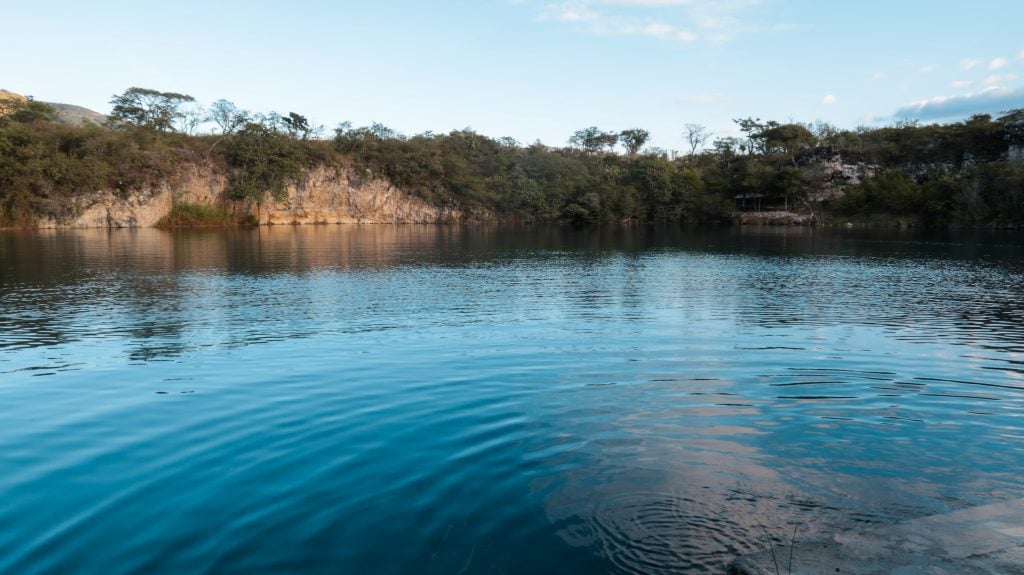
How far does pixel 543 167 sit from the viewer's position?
12112 cm

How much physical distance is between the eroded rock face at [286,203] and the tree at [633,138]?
180ft

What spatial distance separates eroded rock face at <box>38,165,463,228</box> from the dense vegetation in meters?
1.34

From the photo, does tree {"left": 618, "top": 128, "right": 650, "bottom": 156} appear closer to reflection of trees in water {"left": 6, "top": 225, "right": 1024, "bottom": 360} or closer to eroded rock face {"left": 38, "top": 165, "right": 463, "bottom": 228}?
eroded rock face {"left": 38, "top": 165, "right": 463, "bottom": 228}

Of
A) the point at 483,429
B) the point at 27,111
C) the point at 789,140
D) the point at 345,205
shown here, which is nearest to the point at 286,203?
the point at 345,205

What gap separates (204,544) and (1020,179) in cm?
10296

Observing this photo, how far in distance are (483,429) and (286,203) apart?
312 feet

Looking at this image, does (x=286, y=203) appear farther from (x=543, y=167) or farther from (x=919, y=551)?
(x=919, y=551)

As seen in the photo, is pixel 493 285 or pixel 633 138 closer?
pixel 493 285

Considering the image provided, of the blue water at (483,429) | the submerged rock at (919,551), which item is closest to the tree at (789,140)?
the blue water at (483,429)

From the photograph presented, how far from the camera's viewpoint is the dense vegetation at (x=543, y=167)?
78500 mm

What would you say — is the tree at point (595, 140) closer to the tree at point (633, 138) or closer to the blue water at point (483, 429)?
the tree at point (633, 138)

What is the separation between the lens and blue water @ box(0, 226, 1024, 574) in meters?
6.51

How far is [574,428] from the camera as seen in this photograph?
9.81 m

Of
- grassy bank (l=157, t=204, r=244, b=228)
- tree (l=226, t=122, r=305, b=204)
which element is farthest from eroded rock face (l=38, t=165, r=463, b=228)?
tree (l=226, t=122, r=305, b=204)
